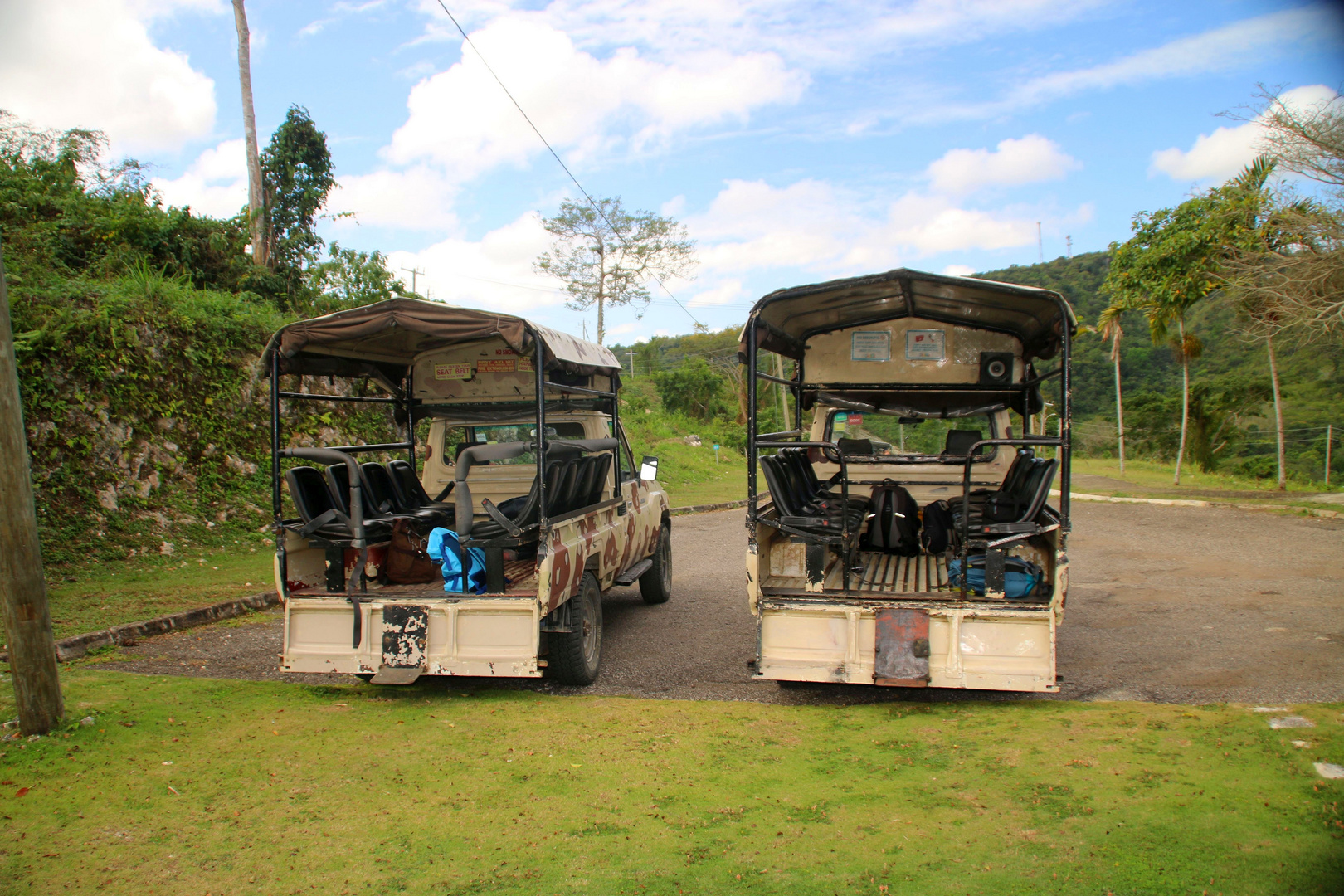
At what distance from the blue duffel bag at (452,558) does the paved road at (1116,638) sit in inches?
34.5

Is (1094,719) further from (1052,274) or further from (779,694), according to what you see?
(1052,274)

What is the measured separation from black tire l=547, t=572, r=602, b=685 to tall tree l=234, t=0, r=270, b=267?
1521 centimetres

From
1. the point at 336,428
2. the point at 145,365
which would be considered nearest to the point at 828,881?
the point at 145,365

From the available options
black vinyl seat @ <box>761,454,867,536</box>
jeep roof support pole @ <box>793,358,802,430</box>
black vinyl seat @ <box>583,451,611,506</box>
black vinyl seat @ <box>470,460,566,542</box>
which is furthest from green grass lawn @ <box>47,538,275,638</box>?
jeep roof support pole @ <box>793,358,802,430</box>

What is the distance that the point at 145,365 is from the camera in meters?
11.3

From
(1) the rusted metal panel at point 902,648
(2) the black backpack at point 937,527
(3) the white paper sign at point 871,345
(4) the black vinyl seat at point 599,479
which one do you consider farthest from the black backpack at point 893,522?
(4) the black vinyl seat at point 599,479

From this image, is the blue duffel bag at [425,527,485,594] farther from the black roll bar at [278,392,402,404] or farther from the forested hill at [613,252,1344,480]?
the forested hill at [613,252,1344,480]

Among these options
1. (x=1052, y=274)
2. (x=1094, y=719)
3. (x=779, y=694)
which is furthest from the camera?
(x=1052, y=274)

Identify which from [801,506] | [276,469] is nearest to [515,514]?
[276,469]

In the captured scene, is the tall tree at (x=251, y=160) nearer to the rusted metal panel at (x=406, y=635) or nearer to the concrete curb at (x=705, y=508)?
the concrete curb at (x=705, y=508)

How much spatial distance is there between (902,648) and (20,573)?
4.79 meters

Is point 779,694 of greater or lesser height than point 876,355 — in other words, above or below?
below

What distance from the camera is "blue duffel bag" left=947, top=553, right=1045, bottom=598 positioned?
5426mm

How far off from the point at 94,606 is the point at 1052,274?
4621 centimetres
